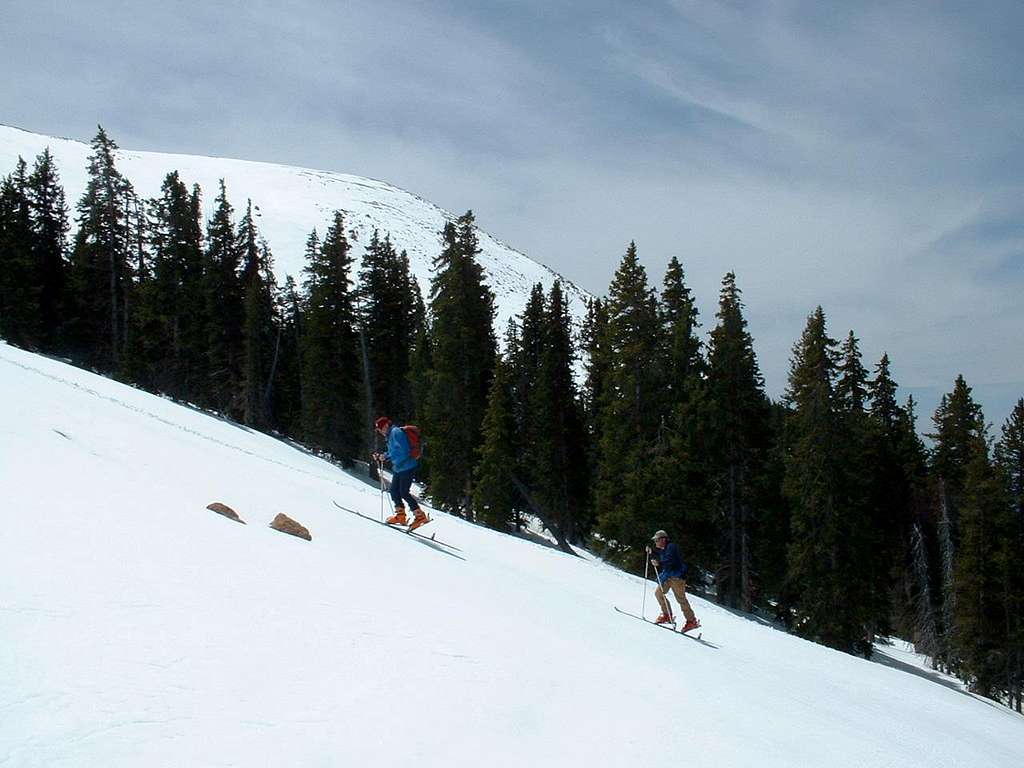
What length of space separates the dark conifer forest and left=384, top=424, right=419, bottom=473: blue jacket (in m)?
19.8

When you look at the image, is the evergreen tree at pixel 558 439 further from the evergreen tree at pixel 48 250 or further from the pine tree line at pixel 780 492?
the evergreen tree at pixel 48 250

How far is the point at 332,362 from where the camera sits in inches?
1817

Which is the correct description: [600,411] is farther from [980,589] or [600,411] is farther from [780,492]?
[980,589]

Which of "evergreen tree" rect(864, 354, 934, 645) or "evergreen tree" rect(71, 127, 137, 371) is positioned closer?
"evergreen tree" rect(864, 354, 934, 645)

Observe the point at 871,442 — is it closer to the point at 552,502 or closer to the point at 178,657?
the point at 552,502

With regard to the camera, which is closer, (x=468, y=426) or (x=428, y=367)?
(x=468, y=426)

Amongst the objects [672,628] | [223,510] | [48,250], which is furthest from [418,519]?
[48,250]

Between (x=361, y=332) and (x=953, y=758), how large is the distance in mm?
42136

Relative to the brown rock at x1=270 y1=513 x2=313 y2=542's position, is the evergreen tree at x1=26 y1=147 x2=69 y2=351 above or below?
above

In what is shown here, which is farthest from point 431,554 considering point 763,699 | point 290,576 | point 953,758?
point 953,758

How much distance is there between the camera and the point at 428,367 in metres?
49.2

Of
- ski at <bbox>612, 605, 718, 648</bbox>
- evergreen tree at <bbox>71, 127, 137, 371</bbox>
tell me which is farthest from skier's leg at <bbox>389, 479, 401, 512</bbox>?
evergreen tree at <bbox>71, 127, 137, 371</bbox>

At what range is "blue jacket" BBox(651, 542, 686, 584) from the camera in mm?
14172

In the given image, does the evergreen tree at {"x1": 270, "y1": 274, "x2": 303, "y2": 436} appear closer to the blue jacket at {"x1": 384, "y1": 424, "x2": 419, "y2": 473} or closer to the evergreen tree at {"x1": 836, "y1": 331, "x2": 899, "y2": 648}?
the evergreen tree at {"x1": 836, "y1": 331, "x2": 899, "y2": 648}
